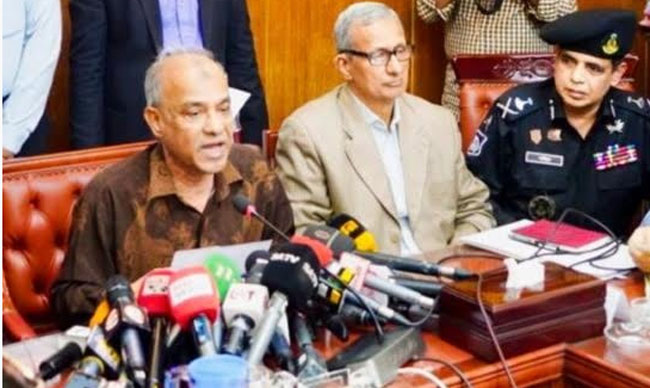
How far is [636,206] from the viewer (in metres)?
3.09

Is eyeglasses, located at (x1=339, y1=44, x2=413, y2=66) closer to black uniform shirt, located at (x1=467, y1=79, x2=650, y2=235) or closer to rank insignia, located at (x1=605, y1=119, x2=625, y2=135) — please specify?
black uniform shirt, located at (x1=467, y1=79, x2=650, y2=235)

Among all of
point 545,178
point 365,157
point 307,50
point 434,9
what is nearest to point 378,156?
point 365,157

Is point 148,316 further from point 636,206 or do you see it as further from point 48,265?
point 636,206

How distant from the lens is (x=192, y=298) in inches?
59.8

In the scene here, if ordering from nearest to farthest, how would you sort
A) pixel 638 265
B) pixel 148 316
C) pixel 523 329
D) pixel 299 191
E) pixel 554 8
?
pixel 148 316
pixel 523 329
pixel 638 265
pixel 299 191
pixel 554 8

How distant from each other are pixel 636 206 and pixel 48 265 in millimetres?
1655

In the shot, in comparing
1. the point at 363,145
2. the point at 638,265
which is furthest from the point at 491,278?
the point at 363,145

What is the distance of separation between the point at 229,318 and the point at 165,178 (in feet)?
2.48

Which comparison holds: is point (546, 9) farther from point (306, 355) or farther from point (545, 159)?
point (306, 355)

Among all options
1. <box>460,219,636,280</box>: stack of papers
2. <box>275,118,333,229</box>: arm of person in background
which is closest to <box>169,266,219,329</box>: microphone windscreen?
<box>460,219,636,280</box>: stack of papers

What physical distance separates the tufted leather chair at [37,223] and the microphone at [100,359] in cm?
84

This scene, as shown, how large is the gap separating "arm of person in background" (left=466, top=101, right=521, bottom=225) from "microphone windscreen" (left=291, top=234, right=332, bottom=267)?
133 cm

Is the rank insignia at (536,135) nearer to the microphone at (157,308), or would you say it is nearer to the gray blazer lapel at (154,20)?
the gray blazer lapel at (154,20)

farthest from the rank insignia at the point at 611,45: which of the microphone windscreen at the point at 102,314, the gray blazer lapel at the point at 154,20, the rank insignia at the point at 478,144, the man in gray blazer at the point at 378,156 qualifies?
the microphone windscreen at the point at 102,314
